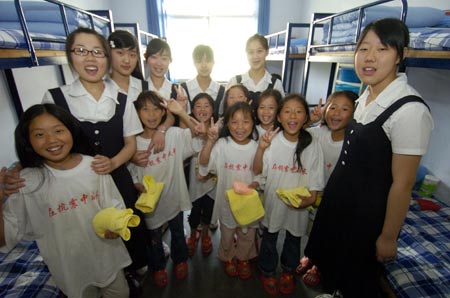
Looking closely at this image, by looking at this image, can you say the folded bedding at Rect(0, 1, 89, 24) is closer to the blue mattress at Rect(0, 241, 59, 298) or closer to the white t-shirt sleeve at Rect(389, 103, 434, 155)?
the blue mattress at Rect(0, 241, 59, 298)

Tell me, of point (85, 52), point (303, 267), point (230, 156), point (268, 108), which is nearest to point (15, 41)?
point (85, 52)

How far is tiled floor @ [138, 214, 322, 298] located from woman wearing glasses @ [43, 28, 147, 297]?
2.28 feet

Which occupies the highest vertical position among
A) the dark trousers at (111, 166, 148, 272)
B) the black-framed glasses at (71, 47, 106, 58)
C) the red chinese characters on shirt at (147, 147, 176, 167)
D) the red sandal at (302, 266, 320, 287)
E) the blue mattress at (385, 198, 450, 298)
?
the black-framed glasses at (71, 47, 106, 58)

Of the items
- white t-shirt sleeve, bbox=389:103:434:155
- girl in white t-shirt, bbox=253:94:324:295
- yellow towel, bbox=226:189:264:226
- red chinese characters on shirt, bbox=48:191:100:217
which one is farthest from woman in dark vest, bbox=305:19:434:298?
red chinese characters on shirt, bbox=48:191:100:217

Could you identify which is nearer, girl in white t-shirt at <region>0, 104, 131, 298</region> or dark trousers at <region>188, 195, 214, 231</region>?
girl in white t-shirt at <region>0, 104, 131, 298</region>

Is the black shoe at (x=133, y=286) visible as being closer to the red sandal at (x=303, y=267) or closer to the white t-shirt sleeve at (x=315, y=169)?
the red sandal at (x=303, y=267)

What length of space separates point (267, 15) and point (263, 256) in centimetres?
539

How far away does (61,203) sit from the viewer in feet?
3.16

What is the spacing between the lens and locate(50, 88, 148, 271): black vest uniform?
110cm

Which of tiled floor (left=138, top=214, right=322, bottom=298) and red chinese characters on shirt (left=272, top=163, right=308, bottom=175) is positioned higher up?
red chinese characters on shirt (left=272, top=163, right=308, bottom=175)

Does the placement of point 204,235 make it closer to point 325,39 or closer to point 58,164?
point 58,164

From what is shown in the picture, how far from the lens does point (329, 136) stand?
145 centimetres

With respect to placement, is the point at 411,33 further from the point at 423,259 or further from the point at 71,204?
the point at 71,204

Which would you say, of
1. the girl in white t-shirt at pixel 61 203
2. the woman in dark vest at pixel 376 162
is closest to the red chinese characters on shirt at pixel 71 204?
the girl in white t-shirt at pixel 61 203
